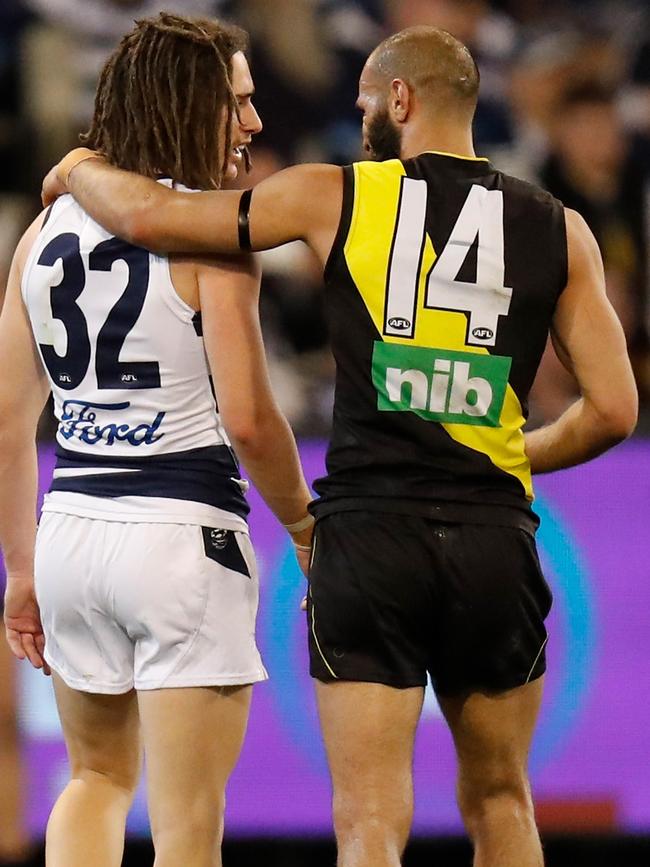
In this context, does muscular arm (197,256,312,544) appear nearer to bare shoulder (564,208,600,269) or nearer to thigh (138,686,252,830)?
thigh (138,686,252,830)

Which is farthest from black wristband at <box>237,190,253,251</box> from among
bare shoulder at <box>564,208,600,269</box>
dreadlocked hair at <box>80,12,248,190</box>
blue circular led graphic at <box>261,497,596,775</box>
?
blue circular led graphic at <box>261,497,596,775</box>

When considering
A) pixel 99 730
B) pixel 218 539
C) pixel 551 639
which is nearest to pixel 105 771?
pixel 99 730

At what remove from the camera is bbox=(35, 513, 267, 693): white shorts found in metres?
2.82

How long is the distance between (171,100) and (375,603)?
41.9 inches

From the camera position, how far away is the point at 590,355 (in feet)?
10.0

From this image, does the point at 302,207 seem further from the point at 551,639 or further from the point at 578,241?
the point at 551,639

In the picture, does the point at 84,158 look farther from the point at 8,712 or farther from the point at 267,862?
the point at 267,862

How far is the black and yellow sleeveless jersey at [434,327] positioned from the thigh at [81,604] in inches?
18.6

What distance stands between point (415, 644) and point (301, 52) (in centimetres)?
381

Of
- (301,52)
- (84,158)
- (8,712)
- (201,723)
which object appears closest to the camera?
(201,723)

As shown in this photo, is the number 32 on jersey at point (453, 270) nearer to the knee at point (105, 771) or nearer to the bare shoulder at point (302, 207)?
the bare shoulder at point (302, 207)

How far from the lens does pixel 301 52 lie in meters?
6.18

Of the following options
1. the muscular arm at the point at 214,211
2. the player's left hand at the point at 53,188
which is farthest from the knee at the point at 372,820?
the player's left hand at the point at 53,188

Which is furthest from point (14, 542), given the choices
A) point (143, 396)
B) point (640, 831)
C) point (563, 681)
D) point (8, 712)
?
point (640, 831)
